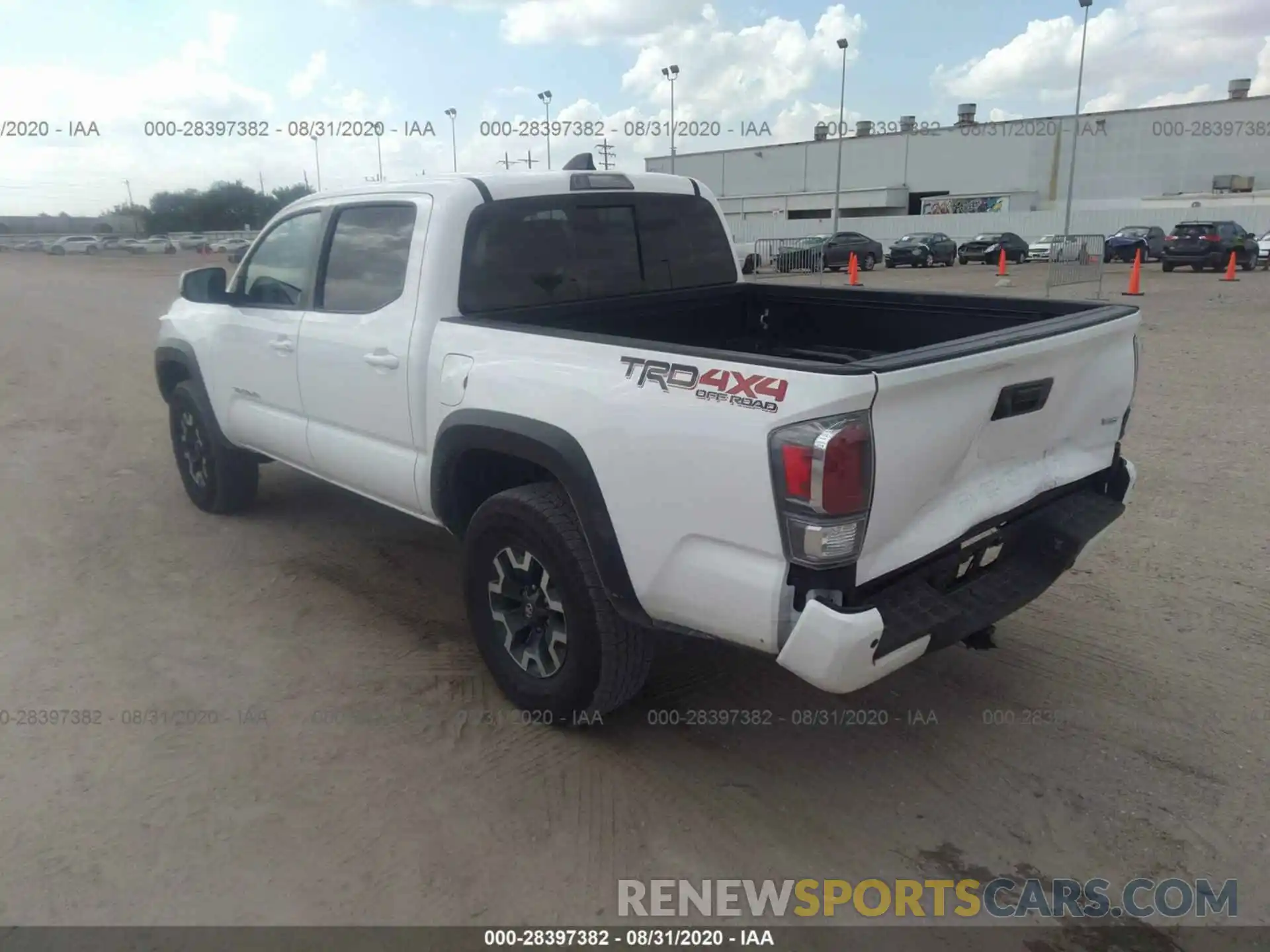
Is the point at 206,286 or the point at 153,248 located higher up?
the point at 206,286

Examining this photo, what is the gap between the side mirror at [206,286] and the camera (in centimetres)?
525

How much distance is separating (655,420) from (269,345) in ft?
9.37

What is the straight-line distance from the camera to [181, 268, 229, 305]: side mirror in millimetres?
5254

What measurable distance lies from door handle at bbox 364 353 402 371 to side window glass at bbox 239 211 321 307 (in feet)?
2.82

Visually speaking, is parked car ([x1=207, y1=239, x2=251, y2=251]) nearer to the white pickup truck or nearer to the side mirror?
the side mirror

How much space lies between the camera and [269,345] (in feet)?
16.2

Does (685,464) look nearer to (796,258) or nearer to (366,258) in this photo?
(366,258)

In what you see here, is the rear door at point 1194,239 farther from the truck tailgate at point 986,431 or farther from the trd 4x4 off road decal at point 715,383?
the trd 4x4 off road decal at point 715,383

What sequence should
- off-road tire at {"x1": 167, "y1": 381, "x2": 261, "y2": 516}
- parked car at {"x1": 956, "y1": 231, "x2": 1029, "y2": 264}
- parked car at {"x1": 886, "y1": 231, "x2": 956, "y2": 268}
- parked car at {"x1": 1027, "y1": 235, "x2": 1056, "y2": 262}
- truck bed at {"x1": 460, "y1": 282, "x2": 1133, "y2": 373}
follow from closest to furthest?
truck bed at {"x1": 460, "y1": 282, "x2": 1133, "y2": 373} → off-road tire at {"x1": 167, "y1": 381, "x2": 261, "y2": 516} → parked car at {"x1": 886, "y1": 231, "x2": 956, "y2": 268} → parked car at {"x1": 1027, "y1": 235, "x2": 1056, "y2": 262} → parked car at {"x1": 956, "y1": 231, "x2": 1029, "y2": 264}

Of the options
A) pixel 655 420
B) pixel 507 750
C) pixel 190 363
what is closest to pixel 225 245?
pixel 190 363

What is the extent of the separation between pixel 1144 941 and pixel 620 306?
3093 mm

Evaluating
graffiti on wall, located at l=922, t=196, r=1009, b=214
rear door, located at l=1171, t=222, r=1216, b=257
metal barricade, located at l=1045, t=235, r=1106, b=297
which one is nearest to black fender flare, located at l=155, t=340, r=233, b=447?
metal barricade, located at l=1045, t=235, r=1106, b=297

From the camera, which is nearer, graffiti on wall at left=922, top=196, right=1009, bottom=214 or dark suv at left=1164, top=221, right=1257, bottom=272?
dark suv at left=1164, top=221, right=1257, bottom=272

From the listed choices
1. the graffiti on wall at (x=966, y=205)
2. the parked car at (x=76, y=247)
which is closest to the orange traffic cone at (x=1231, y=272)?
the graffiti on wall at (x=966, y=205)
